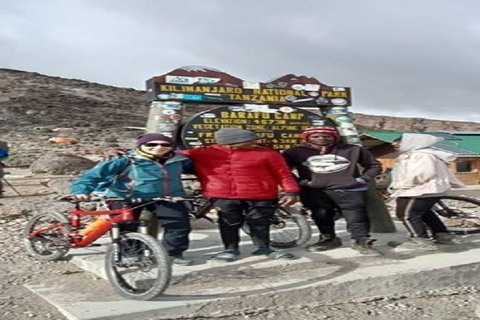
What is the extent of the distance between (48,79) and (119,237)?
54858 mm

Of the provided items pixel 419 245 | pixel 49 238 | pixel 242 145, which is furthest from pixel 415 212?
pixel 49 238

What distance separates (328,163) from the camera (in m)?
6.06

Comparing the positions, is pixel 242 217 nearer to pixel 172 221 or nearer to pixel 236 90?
pixel 172 221

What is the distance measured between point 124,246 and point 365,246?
2.31m

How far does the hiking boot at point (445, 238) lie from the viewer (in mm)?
6387

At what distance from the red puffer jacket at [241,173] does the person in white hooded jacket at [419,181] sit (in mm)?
1138

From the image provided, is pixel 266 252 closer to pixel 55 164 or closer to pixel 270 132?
pixel 270 132

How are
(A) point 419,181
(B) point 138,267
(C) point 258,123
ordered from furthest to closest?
(C) point 258,123 → (A) point 419,181 → (B) point 138,267

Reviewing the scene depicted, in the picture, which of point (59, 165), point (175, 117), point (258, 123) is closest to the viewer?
point (175, 117)

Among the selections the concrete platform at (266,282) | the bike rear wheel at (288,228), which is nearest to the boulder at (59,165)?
the bike rear wheel at (288,228)

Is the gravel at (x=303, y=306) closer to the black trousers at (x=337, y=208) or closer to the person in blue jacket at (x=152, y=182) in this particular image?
the person in blue jacket at (x=152, y=182)

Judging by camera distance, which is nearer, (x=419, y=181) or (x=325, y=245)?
(x=419, y=181)

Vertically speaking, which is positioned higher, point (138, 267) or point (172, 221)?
point (172, 221)

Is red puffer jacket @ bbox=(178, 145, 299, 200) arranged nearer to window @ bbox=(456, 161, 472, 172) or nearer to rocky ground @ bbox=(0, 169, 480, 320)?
rocky ground @ bbox=(0, 169, 480, 320)
